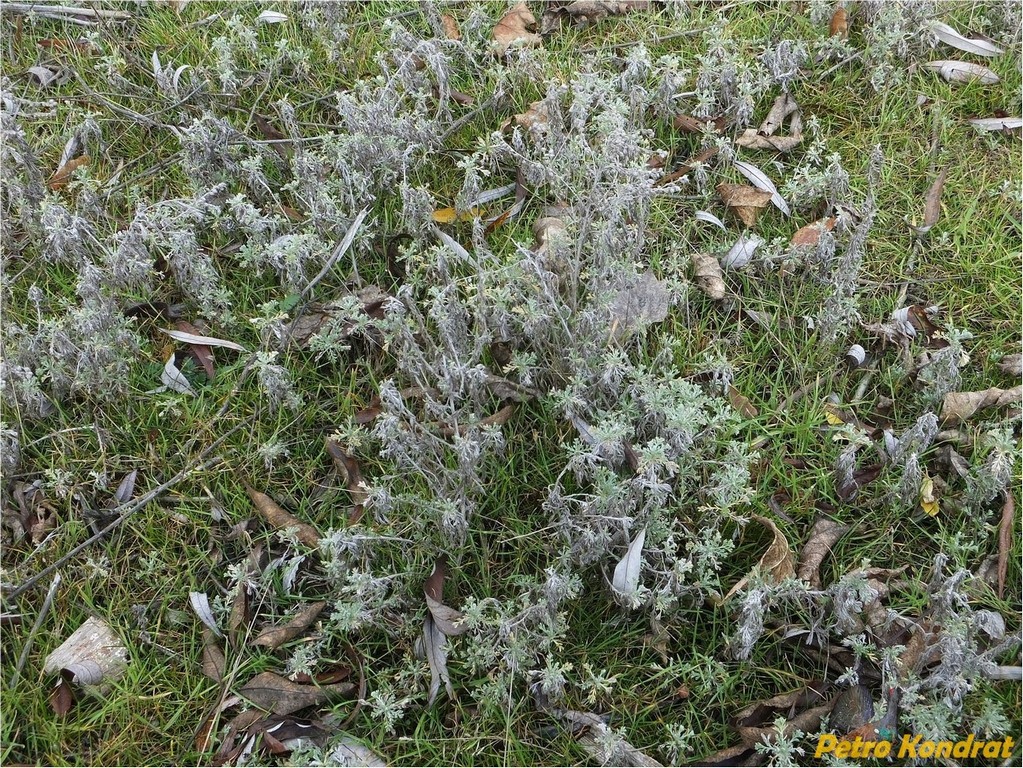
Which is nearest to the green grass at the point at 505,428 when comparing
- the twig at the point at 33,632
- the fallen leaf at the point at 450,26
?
the twig at the point at 33,632

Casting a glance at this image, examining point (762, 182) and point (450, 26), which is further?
point (450, 26)

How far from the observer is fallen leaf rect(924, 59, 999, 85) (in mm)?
3492

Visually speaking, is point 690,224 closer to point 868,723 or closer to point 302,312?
point 302,312

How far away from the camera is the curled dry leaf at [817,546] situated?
240cm

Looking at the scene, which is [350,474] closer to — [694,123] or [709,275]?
[709,275]

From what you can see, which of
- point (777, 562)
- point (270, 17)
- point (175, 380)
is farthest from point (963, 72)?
point (175, 380)

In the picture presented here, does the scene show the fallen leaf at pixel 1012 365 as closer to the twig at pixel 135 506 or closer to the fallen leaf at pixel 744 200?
the fallen leaf at pixel 744 200

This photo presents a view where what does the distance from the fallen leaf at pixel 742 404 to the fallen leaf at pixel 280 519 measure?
133 cm

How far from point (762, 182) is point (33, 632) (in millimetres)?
2777

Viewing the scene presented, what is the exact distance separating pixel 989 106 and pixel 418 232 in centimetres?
231

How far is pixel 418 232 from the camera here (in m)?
3.05

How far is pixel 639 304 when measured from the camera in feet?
9.40

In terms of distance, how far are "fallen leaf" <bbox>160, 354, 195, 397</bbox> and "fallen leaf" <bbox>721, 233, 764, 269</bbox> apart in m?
1.85

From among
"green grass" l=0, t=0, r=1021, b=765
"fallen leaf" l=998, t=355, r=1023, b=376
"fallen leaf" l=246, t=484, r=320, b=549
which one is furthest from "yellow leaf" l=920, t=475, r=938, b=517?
"fallen leaf" l=246, t=484, r=320, b=549
